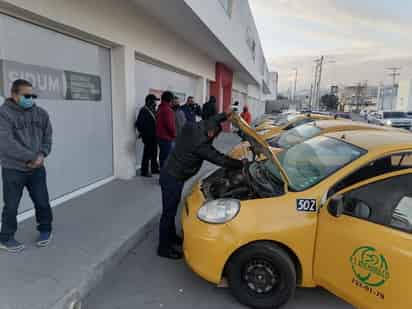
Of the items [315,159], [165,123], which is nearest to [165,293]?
[315,159]

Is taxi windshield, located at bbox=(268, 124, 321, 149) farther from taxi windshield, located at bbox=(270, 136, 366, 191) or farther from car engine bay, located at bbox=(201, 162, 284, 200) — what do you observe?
car engine bay, located at bbox=(201, 162, 284, 200)

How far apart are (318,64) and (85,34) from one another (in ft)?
179

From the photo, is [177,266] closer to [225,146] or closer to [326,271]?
[326,271]

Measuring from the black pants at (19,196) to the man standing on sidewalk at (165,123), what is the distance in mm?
2808

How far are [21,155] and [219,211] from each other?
191 centimetres

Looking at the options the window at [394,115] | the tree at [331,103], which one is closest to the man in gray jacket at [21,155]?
the window at [394,115]

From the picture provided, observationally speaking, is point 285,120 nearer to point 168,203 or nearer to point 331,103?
point 168,203

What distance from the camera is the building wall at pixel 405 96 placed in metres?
46.8

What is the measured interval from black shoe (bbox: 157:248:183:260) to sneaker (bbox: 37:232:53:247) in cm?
121

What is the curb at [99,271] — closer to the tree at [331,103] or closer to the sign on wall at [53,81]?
the sign on wall at [53,81]

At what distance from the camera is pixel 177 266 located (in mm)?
3148

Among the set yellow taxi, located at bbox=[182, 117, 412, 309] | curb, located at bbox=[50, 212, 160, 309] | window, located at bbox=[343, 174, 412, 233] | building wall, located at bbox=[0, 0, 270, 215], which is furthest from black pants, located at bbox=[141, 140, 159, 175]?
window, located at bbox=[343, 174, 412, 233]

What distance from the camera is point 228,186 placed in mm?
3150

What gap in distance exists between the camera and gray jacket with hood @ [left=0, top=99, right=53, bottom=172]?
266 cm
